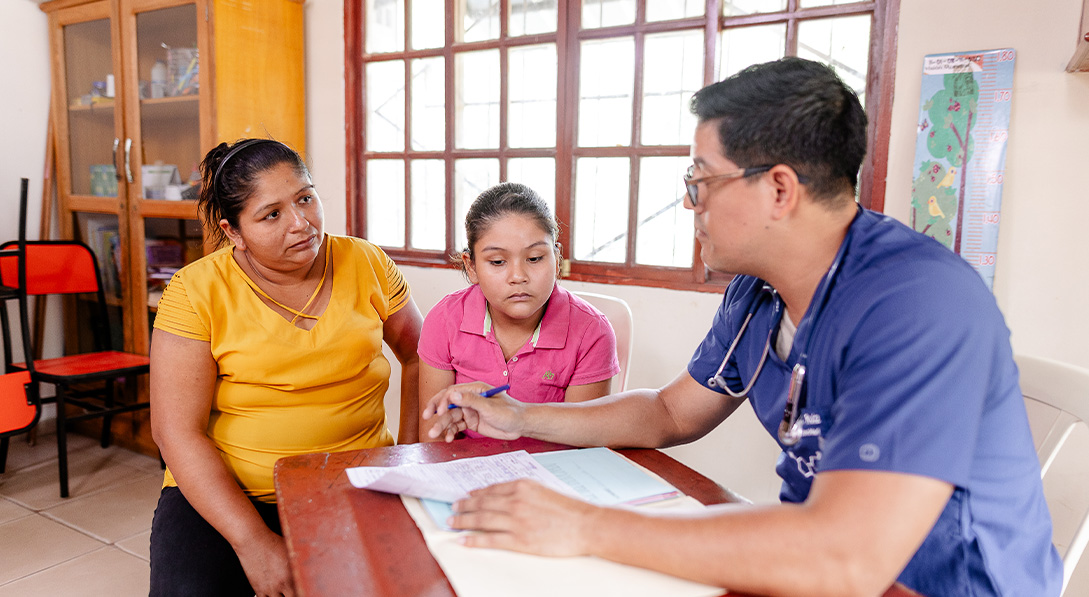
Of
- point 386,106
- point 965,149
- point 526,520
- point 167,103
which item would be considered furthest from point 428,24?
point 526,520

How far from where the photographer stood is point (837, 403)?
33.3 inches

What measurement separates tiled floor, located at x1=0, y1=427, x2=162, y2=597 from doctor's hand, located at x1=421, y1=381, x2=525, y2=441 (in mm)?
1540

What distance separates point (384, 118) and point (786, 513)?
2757mm

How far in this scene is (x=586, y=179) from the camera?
2607 millimetres

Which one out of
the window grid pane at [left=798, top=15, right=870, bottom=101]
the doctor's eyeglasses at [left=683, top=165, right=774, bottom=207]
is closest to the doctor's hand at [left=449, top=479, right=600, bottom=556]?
the doctor's eyeglasses at [left=683, top=165, right=774, bottom=207]

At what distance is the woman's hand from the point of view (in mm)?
1297

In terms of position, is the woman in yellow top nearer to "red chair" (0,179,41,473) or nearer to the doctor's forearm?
the doctor's forearm

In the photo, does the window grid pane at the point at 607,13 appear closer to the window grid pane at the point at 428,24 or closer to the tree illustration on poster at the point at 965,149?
the window grid pane at the point at 428,24

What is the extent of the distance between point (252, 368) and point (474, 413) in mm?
558

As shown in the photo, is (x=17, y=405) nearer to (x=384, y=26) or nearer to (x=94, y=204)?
(x=94, y=204)

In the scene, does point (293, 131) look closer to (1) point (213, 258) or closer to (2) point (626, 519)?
(1) point (213, 258)

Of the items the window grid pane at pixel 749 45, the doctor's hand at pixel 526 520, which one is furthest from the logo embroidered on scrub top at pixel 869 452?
the window grid pane at pixel 749 45

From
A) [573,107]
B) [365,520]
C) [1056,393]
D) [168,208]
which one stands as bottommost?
[365,520]

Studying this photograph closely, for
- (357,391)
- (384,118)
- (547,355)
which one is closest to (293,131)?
(384,118)
